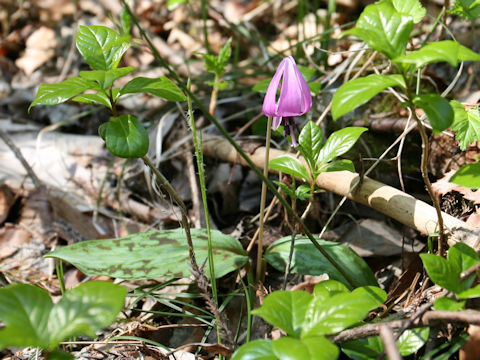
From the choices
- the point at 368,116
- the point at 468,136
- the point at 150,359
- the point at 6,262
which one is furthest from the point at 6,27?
the point at 468,136

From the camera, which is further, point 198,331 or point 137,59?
point 137,59

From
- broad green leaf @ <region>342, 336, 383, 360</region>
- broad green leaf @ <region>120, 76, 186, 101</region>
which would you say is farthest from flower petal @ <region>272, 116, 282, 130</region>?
broad green leaf @ <region>342, 336, 383, 360</region>

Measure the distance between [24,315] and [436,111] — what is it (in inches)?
40.1

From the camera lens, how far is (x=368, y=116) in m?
2.47

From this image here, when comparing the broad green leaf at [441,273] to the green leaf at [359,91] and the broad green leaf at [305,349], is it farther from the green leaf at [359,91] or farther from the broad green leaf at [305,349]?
the green leaf at [359,91]

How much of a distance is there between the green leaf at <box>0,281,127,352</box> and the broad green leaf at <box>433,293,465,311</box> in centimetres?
77

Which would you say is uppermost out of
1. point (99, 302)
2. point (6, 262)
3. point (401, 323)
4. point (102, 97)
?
point (102, 97)

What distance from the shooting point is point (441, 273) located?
3.76ft

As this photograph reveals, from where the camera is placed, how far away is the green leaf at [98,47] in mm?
1331

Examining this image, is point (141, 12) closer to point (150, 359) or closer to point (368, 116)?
point (368, 116)

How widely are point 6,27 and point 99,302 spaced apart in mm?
4832

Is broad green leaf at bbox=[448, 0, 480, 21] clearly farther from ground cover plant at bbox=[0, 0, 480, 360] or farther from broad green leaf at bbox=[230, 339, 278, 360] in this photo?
broad green leaf at bbox=[230, 339, 278, 360]

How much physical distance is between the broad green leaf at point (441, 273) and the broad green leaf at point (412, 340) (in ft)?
0.40

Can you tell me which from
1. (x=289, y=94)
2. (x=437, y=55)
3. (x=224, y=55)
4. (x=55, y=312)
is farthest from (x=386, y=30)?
(x=224, y=55)
